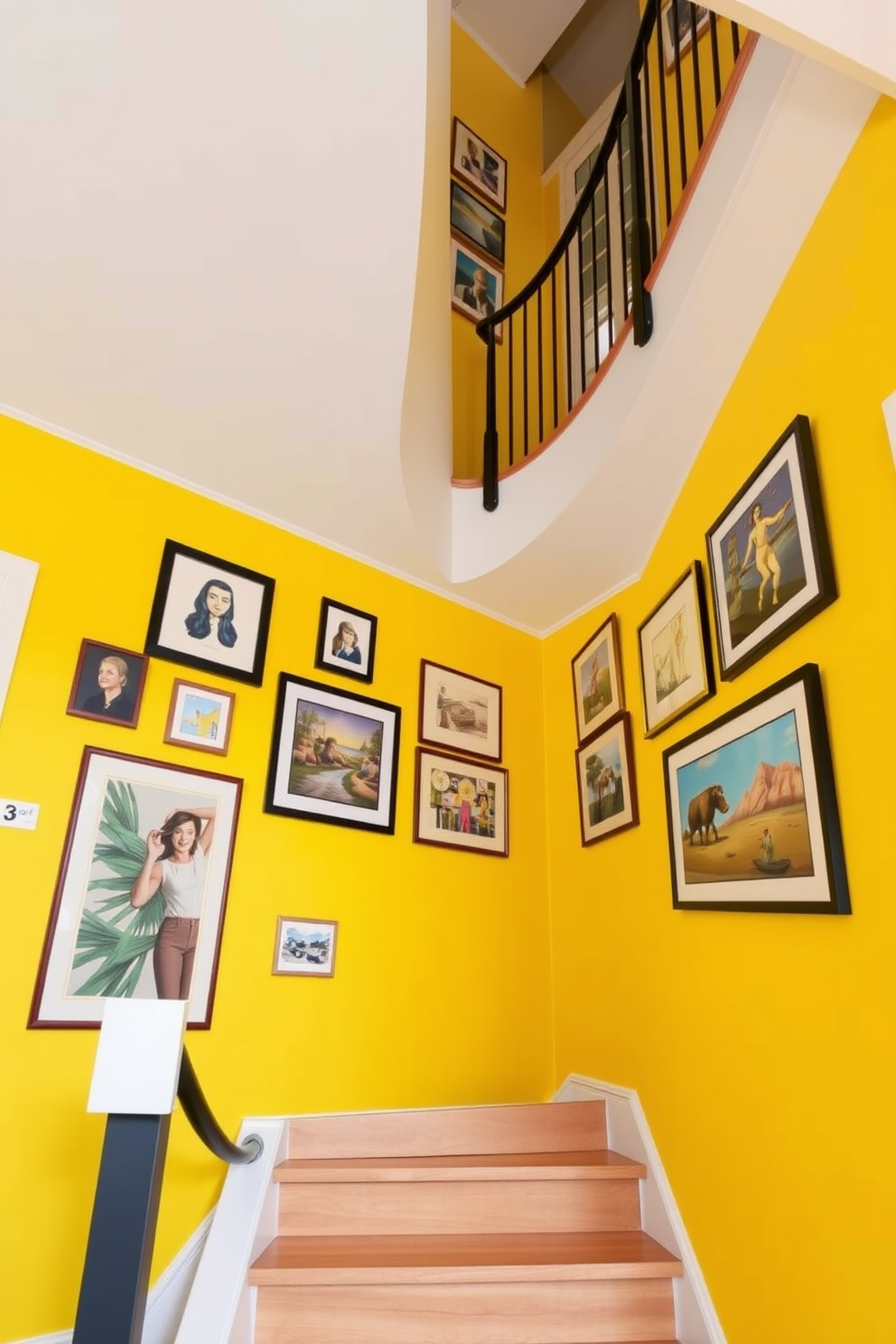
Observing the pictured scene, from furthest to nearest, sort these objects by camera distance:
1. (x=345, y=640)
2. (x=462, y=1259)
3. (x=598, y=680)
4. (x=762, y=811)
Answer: (x=598, y=680)
(x=345, y=640)
(x=462, y=1259)
(x=762, y=811)

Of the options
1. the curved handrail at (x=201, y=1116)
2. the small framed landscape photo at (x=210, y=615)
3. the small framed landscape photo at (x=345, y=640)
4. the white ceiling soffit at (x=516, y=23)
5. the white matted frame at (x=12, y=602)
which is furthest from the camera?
the white ceiling soffit at (x=516, y=23)

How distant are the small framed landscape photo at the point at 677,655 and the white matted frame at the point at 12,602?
2195mm

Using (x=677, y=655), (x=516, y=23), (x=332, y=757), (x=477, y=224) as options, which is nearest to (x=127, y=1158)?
(x=332, y=757)

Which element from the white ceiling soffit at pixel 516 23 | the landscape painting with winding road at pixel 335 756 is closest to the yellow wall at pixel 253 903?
the landscape painting with winding road at pixel 335 756

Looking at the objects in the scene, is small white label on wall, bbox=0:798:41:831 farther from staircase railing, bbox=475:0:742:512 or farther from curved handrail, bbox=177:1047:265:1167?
staircase railing, bbox=475:0:742:512

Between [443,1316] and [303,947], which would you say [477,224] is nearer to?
[303,947]

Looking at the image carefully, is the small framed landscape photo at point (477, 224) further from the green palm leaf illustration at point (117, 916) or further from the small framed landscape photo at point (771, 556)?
the green palm leaf illustration at point (117, 916)

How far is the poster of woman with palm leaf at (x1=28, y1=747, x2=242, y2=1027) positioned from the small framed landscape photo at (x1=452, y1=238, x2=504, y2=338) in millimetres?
3384

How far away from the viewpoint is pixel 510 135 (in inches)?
221

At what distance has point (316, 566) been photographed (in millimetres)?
3357

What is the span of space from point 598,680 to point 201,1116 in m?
2.35

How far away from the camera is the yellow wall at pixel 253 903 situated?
220 cm

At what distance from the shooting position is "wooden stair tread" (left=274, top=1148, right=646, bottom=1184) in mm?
2393

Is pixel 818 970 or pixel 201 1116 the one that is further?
pixel 818 970
